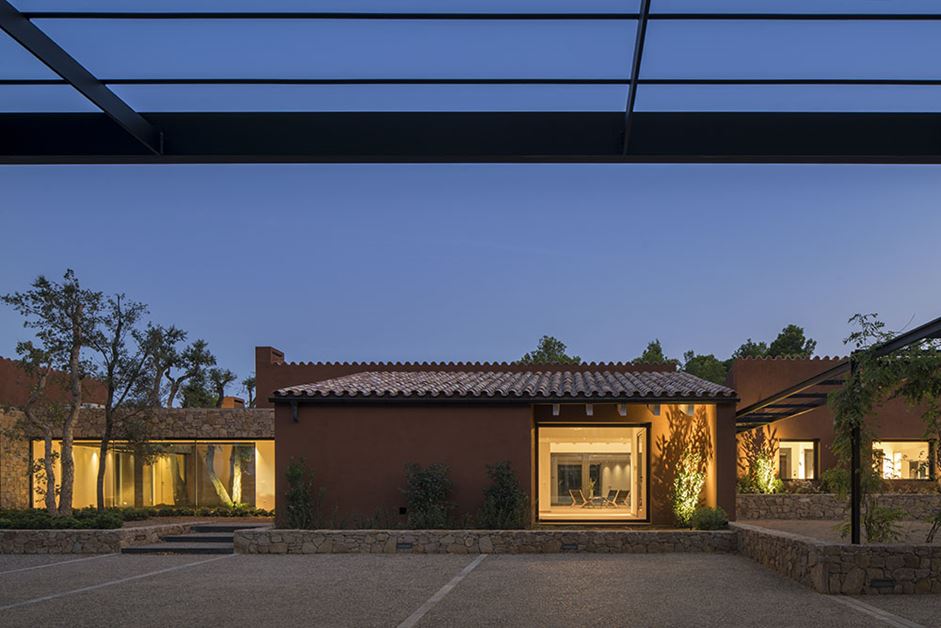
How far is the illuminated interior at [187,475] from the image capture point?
25.0 m

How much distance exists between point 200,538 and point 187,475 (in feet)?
19.4

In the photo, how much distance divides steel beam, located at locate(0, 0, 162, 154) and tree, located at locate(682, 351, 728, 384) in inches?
1704

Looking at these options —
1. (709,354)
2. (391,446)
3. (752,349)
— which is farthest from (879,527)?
(752,349)

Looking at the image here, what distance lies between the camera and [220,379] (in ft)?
139

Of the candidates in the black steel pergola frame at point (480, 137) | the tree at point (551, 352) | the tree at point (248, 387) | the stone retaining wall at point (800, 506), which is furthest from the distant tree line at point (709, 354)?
the black steel pergola frame at point (480, 137)

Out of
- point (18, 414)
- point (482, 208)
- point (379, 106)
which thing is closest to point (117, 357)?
point (18, 414)

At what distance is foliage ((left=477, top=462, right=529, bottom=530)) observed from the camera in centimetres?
1725

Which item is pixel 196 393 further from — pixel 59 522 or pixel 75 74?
pixel 75 74

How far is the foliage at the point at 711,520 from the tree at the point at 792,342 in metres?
40.7

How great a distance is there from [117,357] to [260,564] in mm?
7449

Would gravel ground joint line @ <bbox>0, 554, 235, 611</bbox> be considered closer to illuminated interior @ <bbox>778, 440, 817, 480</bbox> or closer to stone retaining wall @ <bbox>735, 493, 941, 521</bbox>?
stone retaining wall @ <bbox>735, 493, 941, 521</bbox>

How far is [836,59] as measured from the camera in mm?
5688

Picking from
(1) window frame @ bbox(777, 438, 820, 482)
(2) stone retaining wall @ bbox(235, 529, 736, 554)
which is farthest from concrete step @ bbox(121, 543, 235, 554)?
(1) window frame @ bbox(777, 438, 820, 482)

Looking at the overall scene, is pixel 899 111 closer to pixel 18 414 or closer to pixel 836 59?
pixel 836 59
